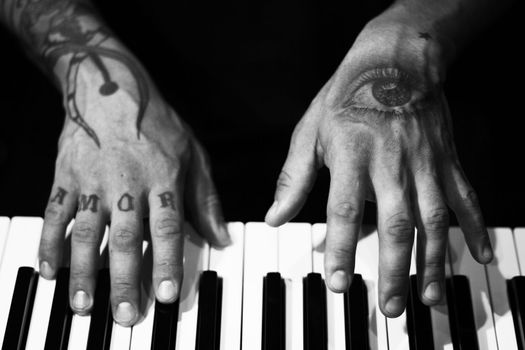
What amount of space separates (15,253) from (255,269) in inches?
18.1

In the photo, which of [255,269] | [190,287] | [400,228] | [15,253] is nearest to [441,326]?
[400,228]

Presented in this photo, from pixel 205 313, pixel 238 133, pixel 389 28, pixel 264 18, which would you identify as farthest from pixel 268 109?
pixel 205 313

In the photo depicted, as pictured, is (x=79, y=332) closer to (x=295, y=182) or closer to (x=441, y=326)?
(x=295, y=182)

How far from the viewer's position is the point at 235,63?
55.2 inches

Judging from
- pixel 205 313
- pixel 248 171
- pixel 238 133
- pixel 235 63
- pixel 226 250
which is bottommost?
pixel 205 313

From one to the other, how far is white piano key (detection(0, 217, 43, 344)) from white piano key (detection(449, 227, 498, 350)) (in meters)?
0.81

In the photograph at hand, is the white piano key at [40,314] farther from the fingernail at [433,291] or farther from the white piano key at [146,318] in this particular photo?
the fingernail at [433,291]

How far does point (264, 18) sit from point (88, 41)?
489 millimetres

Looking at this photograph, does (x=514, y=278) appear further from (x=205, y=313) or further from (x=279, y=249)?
(x=205, y=313)

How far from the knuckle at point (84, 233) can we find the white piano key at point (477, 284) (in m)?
0.67

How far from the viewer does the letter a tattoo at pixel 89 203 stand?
900mm

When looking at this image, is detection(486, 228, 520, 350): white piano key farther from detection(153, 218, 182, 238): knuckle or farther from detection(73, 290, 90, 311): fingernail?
detection(73, 290, 90, 311): fingernail

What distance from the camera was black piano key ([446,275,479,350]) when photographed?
33.4 inches

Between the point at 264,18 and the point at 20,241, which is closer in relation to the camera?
the point at 20,241
